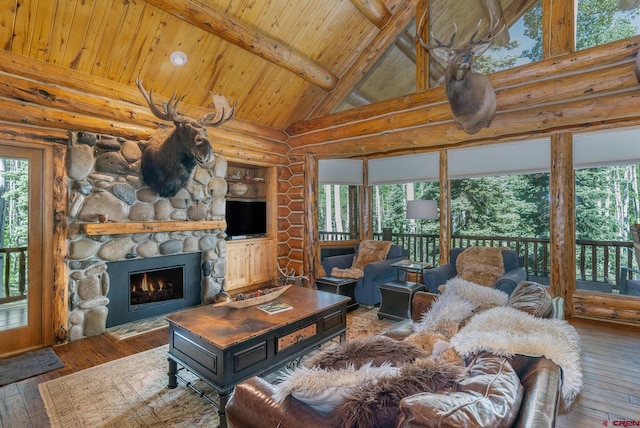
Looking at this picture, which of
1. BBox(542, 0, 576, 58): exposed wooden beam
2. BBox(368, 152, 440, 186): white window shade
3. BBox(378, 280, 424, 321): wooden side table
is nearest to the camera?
BBox(542, 0, 576, 58): exposed wooden beam

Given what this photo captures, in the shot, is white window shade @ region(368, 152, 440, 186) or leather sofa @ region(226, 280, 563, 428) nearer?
leather sofa @ region(226, 280, 563, 428)

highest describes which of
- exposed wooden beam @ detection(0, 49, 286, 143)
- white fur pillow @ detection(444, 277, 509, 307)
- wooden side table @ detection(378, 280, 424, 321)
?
exposed wooden beam @ detection(0, 49, 286, 143)

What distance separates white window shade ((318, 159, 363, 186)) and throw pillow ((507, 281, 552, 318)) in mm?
4260

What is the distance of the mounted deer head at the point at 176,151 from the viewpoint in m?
3.64

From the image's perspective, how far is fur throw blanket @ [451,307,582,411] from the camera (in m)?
1.41

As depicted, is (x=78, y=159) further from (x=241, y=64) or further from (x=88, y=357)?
(x=241, y=64)

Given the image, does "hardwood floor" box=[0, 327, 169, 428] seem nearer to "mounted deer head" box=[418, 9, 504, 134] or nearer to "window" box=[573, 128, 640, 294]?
"mounted deer head" box=[418, 9, 504, 134]

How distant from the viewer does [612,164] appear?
412 centimetres

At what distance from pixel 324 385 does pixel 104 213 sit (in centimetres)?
376

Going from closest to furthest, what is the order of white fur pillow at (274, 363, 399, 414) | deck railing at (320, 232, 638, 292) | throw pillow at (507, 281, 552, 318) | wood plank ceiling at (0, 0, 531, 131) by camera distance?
white fur pillow at (274, 363, 399, 414) → throw pillow at (507, 281, 552, 318) → wood plank ceiling at (0, 0, 531, 131) → deck railing at (320, 232, 638, 292)

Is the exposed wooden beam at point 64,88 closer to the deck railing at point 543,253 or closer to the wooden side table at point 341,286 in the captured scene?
the wooden side table at point 341,286

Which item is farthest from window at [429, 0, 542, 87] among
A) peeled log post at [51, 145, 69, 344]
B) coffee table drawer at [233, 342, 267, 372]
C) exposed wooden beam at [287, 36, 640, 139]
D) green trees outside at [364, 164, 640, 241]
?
peeled log post at [51, 145, 69, 344]

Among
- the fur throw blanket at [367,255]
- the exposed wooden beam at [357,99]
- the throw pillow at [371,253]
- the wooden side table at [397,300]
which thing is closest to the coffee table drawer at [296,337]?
the wooden side table at [397,300]

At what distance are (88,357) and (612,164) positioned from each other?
6627 millimetres
